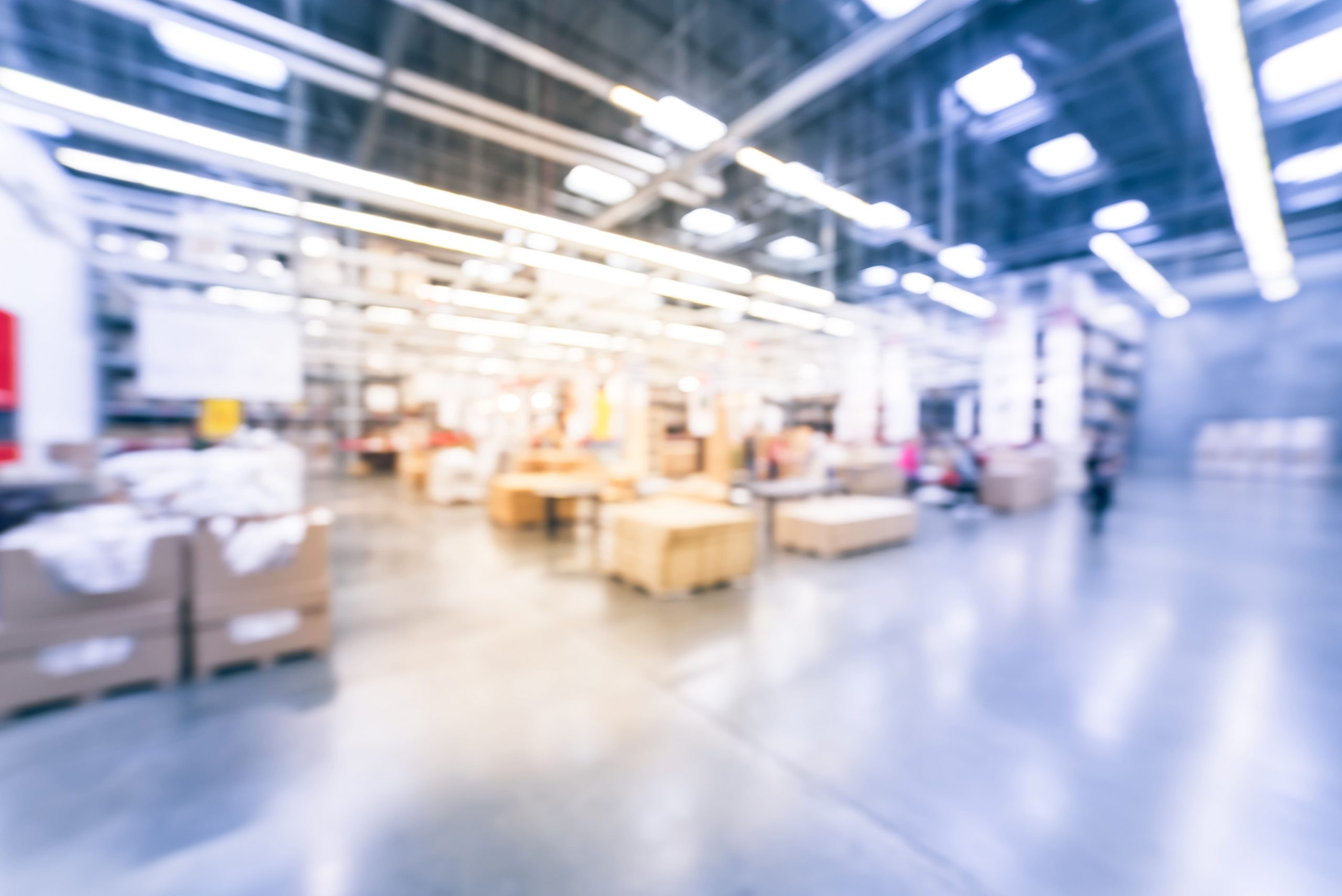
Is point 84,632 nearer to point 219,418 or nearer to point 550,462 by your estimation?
point 219,418

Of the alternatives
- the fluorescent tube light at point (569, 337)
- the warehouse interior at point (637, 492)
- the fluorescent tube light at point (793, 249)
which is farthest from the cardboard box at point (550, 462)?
the fluorescent tube light at point (793, 249)

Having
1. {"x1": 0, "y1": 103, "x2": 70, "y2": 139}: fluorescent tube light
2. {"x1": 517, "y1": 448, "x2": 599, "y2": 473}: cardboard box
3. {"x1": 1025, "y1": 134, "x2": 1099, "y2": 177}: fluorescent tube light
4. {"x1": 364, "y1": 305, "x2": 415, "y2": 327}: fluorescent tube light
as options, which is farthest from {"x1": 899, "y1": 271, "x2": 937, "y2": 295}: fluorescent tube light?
{"x1": 0, "y1": 103, "x2": 70, "y2": 139}: fluorescent tube light

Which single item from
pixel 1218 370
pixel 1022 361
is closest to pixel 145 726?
pixel 1022 361

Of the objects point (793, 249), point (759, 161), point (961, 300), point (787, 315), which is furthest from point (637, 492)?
point (961, 300)

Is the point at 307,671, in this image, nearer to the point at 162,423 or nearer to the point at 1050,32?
the point at 1050,32

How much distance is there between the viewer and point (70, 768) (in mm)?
1785

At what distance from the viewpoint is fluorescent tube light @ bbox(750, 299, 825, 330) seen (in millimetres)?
8547

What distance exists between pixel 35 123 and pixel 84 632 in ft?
19.5

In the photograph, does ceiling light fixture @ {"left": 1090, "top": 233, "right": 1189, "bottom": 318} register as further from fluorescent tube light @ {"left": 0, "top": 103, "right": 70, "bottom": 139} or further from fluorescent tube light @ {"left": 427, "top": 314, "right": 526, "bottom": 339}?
fluorescent tube light @ {"left": 0, "top": 103, "right": 70, "bottom": 139}

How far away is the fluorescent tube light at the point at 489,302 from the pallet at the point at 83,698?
6.19 metres

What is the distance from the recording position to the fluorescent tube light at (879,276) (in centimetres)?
1116

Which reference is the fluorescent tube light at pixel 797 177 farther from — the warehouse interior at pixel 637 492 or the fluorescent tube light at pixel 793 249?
the fluorescent tube light at pixel 793 249

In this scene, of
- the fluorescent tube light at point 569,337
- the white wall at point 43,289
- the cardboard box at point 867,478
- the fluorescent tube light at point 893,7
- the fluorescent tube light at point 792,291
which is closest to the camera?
the fluorescent tube light at point 893,7

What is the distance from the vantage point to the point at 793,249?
A: 10.5 metres
